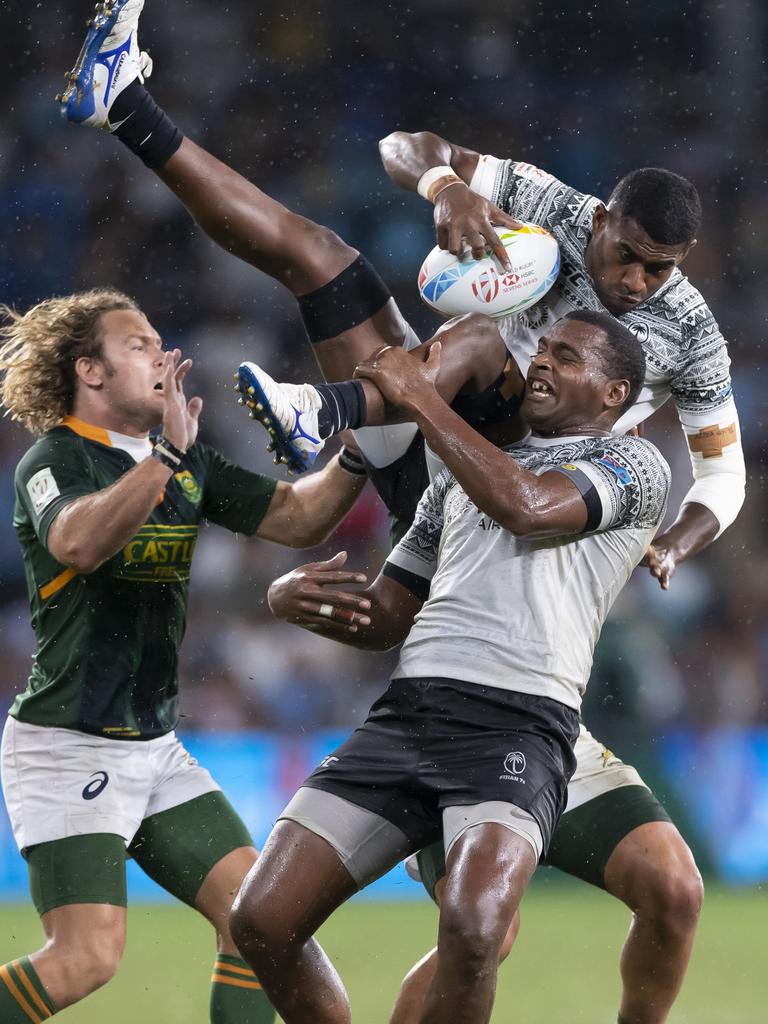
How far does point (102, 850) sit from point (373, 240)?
705 centimetres

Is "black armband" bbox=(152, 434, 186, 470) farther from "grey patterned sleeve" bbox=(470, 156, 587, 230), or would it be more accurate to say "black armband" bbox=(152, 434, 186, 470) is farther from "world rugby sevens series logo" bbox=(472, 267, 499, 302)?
"grey patterned sleeve" bbox=(470, 156, 587, 230)

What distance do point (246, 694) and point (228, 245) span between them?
4726 millimetres

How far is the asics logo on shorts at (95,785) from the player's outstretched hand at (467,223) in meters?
1.80

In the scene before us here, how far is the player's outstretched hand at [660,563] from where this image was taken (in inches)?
152

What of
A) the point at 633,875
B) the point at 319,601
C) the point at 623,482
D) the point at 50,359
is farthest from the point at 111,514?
the point at 633,875

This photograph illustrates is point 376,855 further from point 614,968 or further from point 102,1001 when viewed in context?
point 614,968

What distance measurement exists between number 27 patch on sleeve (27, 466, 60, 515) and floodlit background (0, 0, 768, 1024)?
384 cm

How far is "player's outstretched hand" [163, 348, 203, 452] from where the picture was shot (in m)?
4.00

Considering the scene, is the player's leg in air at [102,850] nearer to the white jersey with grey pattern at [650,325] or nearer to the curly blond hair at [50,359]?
the curly blond hair at [50,359]

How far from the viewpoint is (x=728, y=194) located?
10.4m

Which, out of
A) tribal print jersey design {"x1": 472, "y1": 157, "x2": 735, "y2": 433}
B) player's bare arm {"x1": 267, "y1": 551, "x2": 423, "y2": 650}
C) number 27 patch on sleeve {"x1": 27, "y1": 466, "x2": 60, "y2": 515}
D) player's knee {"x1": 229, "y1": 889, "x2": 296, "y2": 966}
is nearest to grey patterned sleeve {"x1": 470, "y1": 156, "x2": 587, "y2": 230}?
tribal print jersey design {"x1": 472, "y1": 157, "x2": 735, "y2": 433}

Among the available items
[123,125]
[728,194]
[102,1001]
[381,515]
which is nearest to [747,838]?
[381,515]

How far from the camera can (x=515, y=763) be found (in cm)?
332

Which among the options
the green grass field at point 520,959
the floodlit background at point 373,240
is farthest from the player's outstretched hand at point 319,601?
the floodlit background at point 373,240
